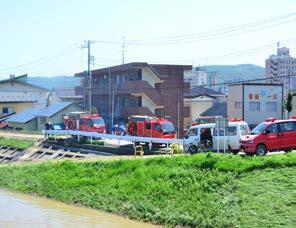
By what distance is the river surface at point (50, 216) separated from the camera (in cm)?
1491

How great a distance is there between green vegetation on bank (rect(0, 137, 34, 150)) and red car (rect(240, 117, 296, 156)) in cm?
2497

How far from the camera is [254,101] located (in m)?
50.4

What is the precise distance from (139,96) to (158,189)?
36619 mm

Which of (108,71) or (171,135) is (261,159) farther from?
(108,71)

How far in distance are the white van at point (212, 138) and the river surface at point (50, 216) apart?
10442 mm

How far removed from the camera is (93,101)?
216ft


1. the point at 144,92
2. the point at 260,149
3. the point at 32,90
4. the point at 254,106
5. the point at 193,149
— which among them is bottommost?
the point at 193,149

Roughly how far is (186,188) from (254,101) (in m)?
35.6

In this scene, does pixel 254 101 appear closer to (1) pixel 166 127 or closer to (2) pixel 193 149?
(1) pixel 166 127

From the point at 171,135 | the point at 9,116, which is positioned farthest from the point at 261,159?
the point at 9,116

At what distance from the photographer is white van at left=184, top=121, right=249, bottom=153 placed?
2605cm

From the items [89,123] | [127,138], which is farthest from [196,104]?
[127,138]

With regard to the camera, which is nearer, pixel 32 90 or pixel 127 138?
pixel 127 138

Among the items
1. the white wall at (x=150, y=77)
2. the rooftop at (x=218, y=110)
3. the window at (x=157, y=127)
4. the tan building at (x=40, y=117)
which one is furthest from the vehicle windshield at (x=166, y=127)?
the tan building at (x=40, y=117)
